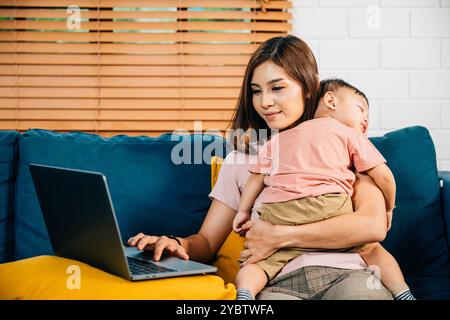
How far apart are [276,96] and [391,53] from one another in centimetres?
116

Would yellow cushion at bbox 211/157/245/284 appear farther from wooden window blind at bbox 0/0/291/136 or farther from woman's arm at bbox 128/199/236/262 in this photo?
wooden window blind at bbox 0/0/291/136

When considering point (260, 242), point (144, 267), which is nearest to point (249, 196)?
point (260, 242)

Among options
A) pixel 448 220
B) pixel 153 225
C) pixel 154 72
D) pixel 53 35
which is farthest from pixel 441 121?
pixel 53 35

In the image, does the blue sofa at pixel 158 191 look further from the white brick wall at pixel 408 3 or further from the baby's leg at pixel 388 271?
the white brick wall at pixel 408 3

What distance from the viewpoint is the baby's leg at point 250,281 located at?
1.08 meters

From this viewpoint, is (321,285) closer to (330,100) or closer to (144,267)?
(144,267)

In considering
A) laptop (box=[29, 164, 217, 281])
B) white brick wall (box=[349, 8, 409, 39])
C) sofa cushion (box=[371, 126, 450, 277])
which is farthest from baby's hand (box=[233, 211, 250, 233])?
white brick wall (box=[349, 8, 409, 39])

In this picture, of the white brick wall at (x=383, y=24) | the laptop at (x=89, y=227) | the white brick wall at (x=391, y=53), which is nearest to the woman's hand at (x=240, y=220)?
the laptop at (x=89, y=227)

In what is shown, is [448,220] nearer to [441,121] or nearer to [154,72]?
[441,121]

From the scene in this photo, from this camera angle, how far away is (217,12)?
2271 mm

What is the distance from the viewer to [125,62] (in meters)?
2.26

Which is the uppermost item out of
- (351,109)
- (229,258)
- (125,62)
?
(125,62)

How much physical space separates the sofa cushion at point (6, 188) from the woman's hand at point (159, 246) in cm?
58

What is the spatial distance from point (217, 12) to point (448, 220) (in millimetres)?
1296
